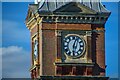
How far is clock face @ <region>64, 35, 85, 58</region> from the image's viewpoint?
35.7m

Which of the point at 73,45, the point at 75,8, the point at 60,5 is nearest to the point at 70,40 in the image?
the point at 73,45

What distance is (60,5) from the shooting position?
36.0 meters

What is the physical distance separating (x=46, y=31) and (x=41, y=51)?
0.88m

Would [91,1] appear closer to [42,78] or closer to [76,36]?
[76,36]

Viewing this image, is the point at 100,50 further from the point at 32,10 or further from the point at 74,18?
the point at 32,10

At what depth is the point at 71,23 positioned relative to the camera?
36.0m

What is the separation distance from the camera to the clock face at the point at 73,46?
1404 inches

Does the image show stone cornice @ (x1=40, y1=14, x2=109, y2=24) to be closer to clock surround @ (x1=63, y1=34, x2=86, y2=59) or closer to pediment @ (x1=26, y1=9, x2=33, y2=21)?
clock surround @ (x1=63, y1=34, x2=86, y2=59)

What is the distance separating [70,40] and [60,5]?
5.16 ft

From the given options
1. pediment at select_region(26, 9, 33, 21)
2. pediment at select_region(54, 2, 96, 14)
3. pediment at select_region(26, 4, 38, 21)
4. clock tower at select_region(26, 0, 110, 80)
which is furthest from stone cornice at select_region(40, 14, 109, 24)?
pediment at select_region(26, 9, 33, 21)

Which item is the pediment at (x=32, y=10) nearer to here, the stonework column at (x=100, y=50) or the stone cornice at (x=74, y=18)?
the stone cornice at (x=74, y=18)

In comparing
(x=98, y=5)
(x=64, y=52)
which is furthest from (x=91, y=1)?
(x=64, y=52)

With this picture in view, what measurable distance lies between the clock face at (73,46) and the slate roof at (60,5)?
142 cm

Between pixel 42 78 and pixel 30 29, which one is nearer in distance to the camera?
pixel 42 78
